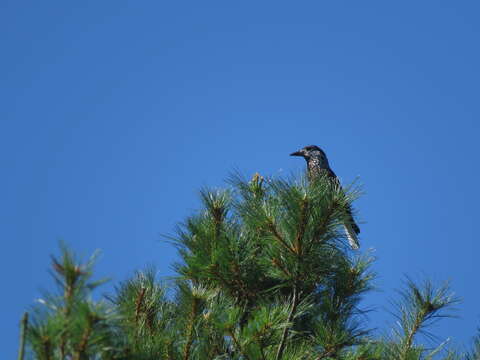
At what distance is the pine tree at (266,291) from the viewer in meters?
3.91

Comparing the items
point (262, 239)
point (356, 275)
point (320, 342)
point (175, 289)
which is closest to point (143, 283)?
point (175, 289)

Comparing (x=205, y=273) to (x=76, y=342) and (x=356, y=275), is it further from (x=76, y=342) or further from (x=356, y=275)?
(x=76, y=342)

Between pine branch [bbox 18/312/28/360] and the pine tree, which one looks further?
the pine tree

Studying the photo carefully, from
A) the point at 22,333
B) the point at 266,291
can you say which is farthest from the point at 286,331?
the point at 22,333

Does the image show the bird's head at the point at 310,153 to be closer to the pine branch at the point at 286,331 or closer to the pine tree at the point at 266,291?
the pine tree at the point at 266,291

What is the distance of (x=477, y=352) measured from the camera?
13.4 ft

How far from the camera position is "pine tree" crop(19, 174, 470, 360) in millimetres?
3910

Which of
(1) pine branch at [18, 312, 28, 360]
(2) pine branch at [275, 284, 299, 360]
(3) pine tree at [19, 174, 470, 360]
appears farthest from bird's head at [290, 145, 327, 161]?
(1) pine branch at [18, 312, 28, 360]

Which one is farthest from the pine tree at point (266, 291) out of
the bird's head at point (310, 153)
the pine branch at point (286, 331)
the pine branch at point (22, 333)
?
the bird's head at point (310, 153)

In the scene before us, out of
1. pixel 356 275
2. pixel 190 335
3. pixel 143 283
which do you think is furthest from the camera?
pixel 356 275

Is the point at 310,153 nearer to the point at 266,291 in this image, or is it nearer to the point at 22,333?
the point at 266,291

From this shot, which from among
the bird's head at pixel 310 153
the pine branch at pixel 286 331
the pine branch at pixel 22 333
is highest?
the bird's head at pixel 310 153

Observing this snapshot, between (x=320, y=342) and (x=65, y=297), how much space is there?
6.30 feet

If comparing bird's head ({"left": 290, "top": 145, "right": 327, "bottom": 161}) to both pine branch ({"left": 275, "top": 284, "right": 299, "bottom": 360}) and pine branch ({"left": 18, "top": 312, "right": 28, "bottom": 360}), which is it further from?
pine branch ({"left": 18, "top": 312, "right": 28, "bottom": 360})
